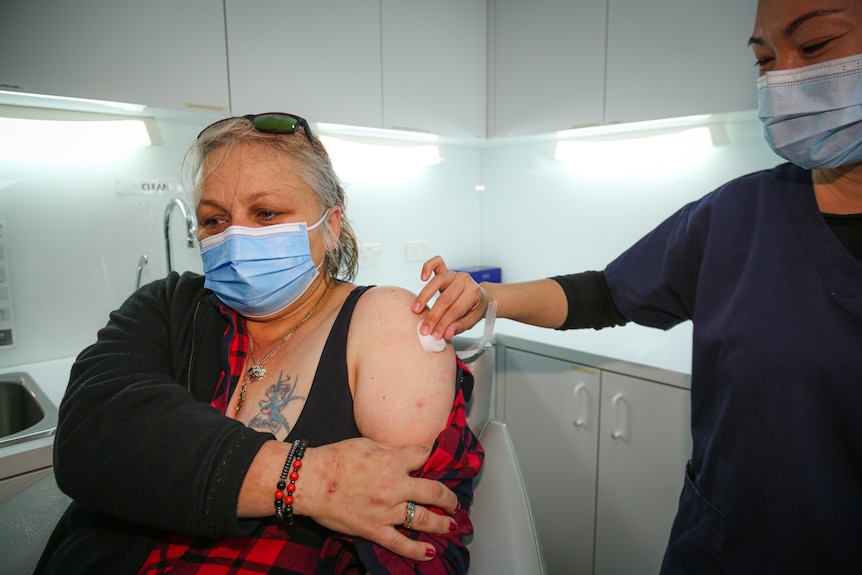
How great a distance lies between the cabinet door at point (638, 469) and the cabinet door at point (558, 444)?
0.06 m

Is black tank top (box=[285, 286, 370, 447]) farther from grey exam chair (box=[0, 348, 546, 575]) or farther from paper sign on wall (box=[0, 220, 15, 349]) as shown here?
paper sign on wall (box=[0, 220, 15, 349])

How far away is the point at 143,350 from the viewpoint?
893 millimetres

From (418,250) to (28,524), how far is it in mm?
2117

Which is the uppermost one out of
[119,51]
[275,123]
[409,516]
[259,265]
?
[119,51]

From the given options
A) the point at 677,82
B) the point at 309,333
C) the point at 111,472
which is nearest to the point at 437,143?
the point at 677,82

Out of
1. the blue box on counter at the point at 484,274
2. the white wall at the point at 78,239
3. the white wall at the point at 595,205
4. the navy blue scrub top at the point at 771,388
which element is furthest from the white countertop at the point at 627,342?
the white wall at the point at 78,239

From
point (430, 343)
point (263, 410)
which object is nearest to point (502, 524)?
point (430, 343)

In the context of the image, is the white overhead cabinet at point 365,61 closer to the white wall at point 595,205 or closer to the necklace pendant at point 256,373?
the white wall at point 595,205

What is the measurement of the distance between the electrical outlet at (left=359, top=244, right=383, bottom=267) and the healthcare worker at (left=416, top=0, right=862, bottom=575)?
162 centimetres

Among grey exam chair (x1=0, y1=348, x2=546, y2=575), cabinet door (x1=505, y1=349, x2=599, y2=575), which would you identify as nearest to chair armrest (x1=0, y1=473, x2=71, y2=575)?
Answer: grey exam chair (x1=0, y1=348, x2=546, y2=575)

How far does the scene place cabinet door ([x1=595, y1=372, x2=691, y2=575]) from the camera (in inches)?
67.7

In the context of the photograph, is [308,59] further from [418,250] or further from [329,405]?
[329,405]

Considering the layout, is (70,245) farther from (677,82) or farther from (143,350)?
Answer: (677,82)

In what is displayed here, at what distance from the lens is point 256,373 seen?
991mm
